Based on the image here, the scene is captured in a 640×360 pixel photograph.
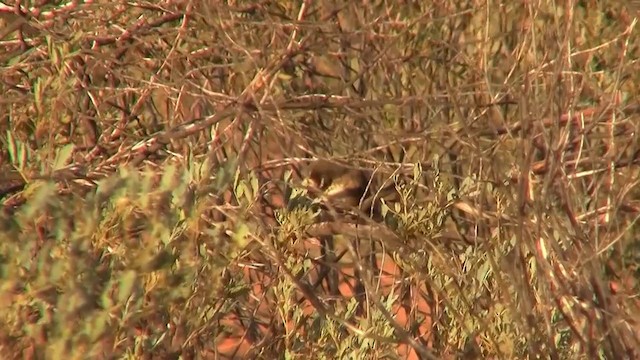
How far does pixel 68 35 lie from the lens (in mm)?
2848

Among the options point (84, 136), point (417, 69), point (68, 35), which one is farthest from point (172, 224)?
point (417, 69)

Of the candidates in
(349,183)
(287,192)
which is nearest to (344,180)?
(349,183)

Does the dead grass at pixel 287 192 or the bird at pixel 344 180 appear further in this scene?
the bird at pixel 344 180

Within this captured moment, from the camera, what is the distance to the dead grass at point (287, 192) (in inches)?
75.7

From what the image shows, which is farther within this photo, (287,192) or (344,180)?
(344,180)

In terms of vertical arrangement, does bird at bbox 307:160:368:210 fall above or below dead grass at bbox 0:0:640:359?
below

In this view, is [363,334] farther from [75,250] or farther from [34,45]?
[34,45]

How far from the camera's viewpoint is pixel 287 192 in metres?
3.41

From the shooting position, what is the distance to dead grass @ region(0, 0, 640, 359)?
1922 mm

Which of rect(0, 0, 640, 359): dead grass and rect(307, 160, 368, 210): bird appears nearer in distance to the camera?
rect(0, 0, 640, 359): dead grass

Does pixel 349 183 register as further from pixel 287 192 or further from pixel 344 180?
pixel 287 192

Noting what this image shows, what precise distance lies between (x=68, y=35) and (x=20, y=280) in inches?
45.5

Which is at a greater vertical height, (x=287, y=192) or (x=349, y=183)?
(x=287, y=192)

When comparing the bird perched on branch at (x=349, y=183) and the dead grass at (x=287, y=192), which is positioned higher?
the dead grass at (x=287, y=192)
